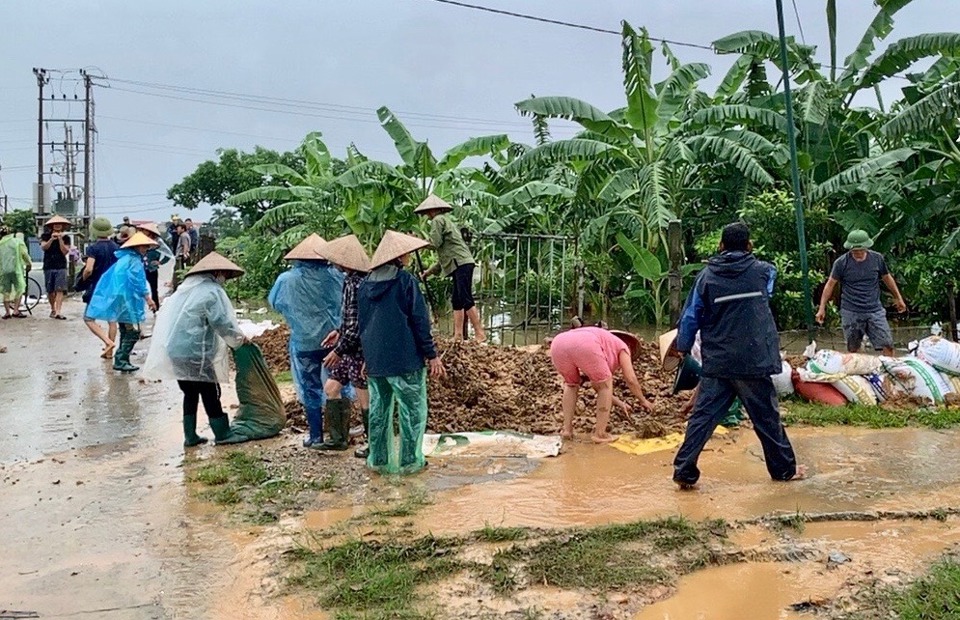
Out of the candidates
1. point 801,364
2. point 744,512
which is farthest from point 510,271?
point 744,512

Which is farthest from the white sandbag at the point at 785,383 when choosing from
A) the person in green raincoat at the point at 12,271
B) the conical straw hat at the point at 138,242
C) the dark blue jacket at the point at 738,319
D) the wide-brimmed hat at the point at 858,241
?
the person in green raincoat at the point at 12,271

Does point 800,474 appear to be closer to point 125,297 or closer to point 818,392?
point 818,392

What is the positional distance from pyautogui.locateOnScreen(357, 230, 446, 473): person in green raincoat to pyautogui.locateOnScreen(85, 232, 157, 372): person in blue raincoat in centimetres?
493

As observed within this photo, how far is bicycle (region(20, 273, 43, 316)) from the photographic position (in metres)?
15.9

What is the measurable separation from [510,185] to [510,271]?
1971 mm

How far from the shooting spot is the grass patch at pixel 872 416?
688cm

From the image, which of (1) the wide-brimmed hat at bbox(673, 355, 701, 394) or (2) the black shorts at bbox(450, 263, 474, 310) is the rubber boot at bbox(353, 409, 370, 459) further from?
(2) the black shorts at bbox(450, 263, 474, 310)

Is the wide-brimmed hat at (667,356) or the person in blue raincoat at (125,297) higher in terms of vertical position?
the person in blue raincoat at (125,297)

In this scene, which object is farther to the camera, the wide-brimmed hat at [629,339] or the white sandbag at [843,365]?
the white sandbag at [843,365]

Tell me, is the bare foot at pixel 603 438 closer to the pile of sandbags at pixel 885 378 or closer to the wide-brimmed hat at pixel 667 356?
the wide-brimmed hat at pixel 667 356

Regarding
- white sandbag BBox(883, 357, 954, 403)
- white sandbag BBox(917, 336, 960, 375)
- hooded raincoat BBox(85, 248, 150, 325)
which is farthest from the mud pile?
hooded raincoat BBox(85, 248, 150, 325)

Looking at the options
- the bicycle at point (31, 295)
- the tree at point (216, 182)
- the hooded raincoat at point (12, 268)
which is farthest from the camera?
the tree at point (216, 182)

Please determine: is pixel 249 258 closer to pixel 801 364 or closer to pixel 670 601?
pixel 801 364

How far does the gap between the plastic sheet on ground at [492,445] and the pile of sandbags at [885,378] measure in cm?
263
